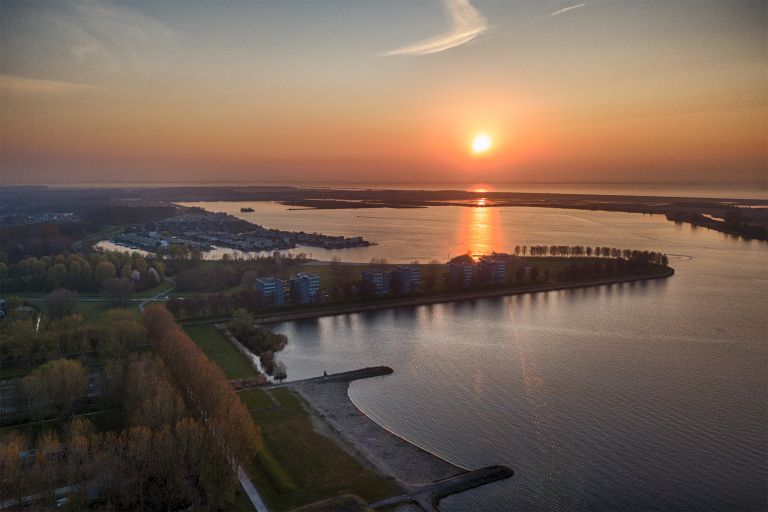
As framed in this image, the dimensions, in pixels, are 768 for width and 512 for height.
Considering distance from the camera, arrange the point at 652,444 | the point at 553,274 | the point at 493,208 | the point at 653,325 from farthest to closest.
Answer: the point at 493,208 → the point at 553,274 → the point at 653,325 → the point at 652,444

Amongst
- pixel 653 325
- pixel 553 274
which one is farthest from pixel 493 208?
pixel 653 325

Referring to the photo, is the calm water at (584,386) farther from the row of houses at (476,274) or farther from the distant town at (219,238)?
the distant town at (219,238)

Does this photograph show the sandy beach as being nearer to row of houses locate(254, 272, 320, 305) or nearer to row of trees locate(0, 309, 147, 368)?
row of trees locate(0, 309, 147, 368)

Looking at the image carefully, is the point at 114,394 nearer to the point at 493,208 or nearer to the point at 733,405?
the point at 733,405

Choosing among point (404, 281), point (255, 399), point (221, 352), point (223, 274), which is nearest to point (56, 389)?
point (255, 399)

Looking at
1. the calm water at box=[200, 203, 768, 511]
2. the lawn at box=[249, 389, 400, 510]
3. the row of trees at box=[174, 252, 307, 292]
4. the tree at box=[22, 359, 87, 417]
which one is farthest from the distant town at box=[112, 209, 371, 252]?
the lawn at box=[249, 389, 400, 510]

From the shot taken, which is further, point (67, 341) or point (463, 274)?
point (463, 274)

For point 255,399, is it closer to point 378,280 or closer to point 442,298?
point 378,280
